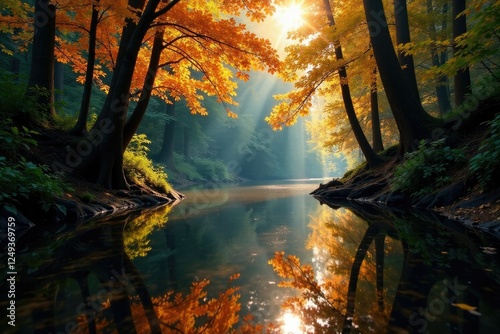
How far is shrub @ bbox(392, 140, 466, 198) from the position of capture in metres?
7.08

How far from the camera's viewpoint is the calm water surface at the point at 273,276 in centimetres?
199

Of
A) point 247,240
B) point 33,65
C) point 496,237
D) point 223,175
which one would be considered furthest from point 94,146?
point 223,175

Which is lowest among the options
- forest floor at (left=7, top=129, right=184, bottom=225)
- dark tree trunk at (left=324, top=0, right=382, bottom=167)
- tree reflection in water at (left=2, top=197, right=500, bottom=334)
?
tree reflection in water at (left=2, top=197, right=500, bottom=334)

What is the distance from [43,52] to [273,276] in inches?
361

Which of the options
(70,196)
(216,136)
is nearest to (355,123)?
(70,196)

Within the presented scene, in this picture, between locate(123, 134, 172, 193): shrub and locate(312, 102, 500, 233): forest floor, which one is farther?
locate(123, 134, 172, 193): shrub

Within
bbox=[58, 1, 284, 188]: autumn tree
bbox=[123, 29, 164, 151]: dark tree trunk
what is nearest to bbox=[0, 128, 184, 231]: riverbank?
bbox=[58, 1, 284, 188]: autumn tree

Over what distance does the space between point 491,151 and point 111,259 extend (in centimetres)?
610

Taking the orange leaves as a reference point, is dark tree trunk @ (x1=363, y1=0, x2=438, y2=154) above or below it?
above

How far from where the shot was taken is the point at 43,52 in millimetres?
8602

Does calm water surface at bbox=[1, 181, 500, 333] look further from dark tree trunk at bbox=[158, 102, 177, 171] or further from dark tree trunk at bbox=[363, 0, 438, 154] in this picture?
dark tree trunk at bbox=[158, 102, 177, 171]

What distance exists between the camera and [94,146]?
832 cm

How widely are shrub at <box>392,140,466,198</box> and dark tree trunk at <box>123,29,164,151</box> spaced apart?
773cm

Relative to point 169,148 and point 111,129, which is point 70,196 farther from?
point 169,148
